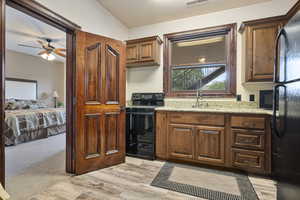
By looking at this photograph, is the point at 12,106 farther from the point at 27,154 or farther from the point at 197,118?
the point at 197,118

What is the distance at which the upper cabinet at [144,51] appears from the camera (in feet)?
9.50

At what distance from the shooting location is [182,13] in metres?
2.79

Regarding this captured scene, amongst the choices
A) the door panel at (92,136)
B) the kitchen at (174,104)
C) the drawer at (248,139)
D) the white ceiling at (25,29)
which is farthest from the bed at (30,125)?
the drawer at (248,139)

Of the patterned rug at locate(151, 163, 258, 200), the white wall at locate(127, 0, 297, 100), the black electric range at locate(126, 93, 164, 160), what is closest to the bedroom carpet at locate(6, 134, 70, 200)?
the black electric range at locate(126, 93, 164, 160)

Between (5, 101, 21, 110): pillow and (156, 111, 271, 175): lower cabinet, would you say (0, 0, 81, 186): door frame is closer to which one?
(156, 111, 271, 175): lower cabinet

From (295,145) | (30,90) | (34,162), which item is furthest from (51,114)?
(295,145)

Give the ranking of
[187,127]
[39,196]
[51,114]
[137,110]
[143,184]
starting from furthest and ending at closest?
[51,114], [137,110], [187,127], [143,184], [39,196]

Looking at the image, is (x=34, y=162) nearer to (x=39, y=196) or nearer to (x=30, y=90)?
(x=39, y=196)

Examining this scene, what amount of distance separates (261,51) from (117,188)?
276cm

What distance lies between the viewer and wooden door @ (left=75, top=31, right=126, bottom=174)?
204 centimetres

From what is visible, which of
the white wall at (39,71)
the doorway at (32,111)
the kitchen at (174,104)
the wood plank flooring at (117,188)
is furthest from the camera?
the white wall at (39,71)

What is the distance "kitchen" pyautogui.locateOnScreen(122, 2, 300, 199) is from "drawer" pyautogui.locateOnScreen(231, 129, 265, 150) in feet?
0.04

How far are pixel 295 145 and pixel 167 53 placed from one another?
2.54 m

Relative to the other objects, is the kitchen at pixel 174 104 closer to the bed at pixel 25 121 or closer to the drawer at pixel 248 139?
the drawer at pixel 248 139
